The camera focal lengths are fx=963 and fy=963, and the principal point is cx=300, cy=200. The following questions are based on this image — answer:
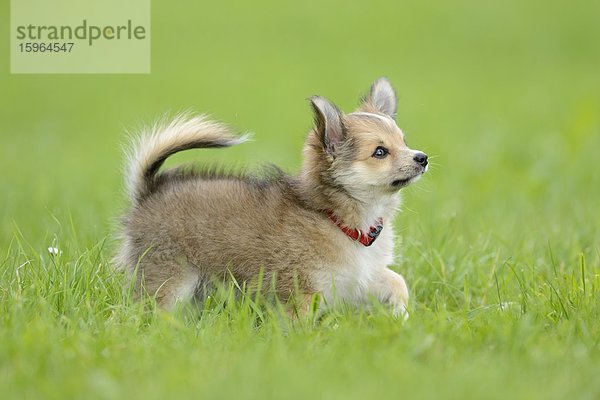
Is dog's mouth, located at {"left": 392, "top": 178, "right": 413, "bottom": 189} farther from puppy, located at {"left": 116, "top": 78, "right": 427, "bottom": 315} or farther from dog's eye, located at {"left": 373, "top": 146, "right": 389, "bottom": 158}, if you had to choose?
dog's eye, located at {"left": 373, "top": 146, "right": 389, "bottom": 158}

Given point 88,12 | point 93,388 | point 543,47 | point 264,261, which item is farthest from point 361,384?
point 543,47

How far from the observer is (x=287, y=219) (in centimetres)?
547

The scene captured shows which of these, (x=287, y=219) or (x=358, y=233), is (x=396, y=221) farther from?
(x=287, y=219)

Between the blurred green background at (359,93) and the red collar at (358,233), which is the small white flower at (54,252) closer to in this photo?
the blurred green background at (359,93)

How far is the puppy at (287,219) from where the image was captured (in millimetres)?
5379

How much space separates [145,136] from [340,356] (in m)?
2.17

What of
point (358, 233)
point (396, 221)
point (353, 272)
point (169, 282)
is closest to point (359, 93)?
point (396, 221)

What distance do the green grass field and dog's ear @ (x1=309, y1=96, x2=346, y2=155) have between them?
1.02m

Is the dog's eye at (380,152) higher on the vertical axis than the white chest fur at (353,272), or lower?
higher

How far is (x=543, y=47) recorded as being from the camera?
19.1m

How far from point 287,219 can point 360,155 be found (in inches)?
22.0

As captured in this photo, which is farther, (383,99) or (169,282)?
(383,99)

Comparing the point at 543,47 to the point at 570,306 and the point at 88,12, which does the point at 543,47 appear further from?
the point at 570,306

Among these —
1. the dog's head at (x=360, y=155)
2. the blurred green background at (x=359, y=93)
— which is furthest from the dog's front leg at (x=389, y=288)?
the blurred green background at (x=359, y=93)
